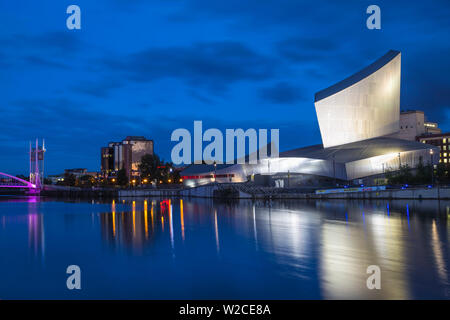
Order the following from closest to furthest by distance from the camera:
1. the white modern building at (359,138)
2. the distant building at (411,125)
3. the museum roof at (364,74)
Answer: the white modern building at (359,138) < the museum roof at (364,74) < the distant building at (411,125)

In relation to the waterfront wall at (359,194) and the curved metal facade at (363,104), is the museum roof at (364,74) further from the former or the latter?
the waterfront wall at (359,194)

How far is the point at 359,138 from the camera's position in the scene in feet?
218

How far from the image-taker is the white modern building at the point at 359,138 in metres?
58.5

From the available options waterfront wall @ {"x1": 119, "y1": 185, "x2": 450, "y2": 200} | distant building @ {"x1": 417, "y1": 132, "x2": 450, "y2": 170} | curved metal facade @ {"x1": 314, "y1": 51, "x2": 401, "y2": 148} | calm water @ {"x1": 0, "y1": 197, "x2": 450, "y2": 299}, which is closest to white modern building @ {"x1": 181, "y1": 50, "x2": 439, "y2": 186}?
curved metal facade @ {"x1": 314, "y1": 51, "x2": 401, "y2": 148}

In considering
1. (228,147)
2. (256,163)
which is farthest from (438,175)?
(228,147)

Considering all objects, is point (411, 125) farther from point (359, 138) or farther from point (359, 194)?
point (359, 194)

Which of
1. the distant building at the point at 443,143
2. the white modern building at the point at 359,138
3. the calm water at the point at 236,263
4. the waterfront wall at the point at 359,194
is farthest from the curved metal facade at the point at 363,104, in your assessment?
the distant building at the point at 443,143

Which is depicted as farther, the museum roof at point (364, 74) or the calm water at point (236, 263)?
the museum roof at point (364, 74)

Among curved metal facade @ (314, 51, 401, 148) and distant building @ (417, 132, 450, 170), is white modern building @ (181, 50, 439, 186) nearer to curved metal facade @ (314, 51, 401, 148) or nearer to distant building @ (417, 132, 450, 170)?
curved metal facade @ (314, 51, 401, 148)

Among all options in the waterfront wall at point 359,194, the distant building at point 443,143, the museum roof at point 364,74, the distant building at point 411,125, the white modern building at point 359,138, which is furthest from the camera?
the distant building at point 411,125

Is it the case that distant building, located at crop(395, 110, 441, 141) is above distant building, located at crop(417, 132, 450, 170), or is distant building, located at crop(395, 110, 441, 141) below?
above

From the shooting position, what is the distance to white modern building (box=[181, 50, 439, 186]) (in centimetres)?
5850

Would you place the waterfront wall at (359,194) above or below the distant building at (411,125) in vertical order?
below

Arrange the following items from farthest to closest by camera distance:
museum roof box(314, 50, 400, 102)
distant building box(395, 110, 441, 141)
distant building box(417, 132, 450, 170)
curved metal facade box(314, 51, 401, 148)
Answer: distant building box(395, 110, 441, 141)
distant building box(417, 132, 450, 170)
curved metal facade box(314, 51, 401, 148)
museum roof box(314, 50, 400, 102)
